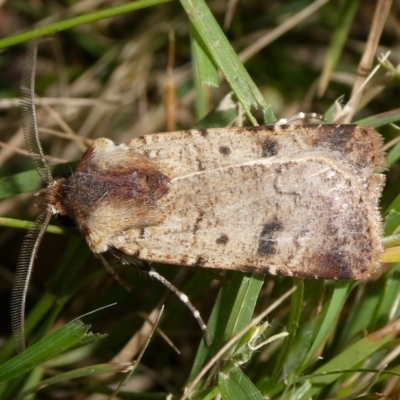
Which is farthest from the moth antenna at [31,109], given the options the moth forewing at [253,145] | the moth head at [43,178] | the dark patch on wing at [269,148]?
the dark patch on wing at [269,148]

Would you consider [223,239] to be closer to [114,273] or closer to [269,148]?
[269,148]

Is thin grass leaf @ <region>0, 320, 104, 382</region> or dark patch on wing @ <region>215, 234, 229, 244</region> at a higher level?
dark patch on wing @ <region>215, 234, 229, 244</region>

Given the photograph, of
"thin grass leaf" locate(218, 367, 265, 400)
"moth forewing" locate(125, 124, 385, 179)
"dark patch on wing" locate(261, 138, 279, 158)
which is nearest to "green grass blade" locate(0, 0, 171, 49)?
"moth forewing" locate(125, 124, 385, 179)

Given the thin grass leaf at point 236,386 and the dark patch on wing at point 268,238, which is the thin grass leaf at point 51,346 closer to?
the thin grass leaf at point 236,386

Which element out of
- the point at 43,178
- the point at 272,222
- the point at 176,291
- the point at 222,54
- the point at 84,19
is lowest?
the point at 176,291

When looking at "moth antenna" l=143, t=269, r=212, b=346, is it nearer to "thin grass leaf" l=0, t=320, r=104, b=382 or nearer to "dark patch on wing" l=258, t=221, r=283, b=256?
"dark patch on wing" l=258, t=221, r=283, b=256

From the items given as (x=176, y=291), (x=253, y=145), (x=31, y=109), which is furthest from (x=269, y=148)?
(x=31, y=109)

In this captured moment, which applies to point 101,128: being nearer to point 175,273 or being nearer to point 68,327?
point 175,273

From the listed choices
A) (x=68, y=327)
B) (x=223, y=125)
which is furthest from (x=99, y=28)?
(x=68, y=327)

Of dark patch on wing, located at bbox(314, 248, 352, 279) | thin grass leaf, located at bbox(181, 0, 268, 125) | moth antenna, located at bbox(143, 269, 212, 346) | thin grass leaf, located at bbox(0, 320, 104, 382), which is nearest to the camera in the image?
thin grass leaf, located at bbox(0, 320, 104, 382)
